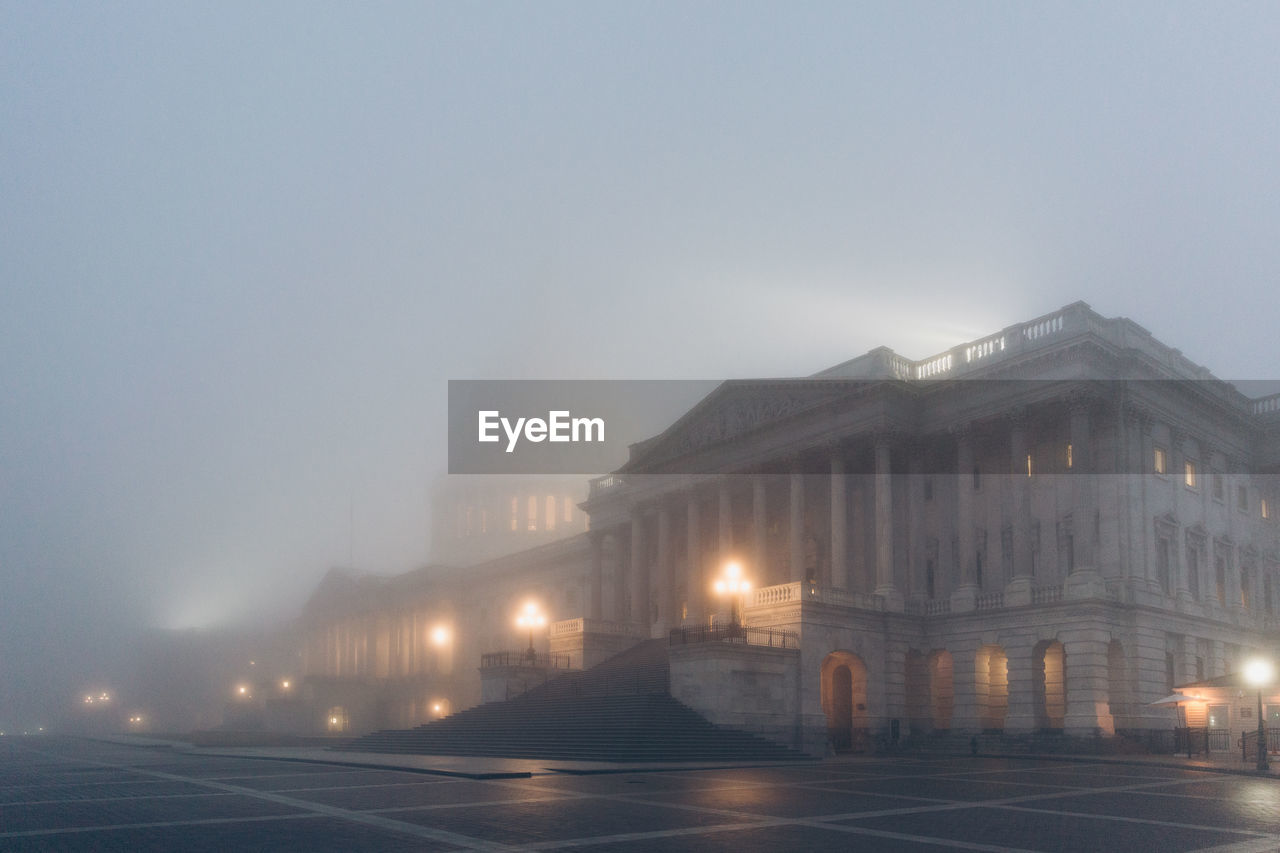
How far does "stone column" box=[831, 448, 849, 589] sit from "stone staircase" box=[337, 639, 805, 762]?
30.1 feet

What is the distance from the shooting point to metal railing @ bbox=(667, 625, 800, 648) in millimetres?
43688

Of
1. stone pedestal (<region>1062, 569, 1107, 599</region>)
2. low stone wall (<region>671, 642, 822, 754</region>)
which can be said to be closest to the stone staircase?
low stone wall (<region>671, 642, 822, 754</region>)

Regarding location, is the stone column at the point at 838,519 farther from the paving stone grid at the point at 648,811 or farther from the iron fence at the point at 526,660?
the paving stone grid at the point at 648,811

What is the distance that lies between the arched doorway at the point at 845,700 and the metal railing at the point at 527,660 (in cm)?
1412

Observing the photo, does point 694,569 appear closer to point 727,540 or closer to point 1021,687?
point 727,540

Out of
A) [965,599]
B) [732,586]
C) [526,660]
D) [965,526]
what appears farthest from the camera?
[526,660]

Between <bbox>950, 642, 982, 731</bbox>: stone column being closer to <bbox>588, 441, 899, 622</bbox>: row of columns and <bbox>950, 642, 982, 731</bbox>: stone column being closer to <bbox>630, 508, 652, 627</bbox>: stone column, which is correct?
<bbox>588, 441, 899, 622</bbox>: row of columns

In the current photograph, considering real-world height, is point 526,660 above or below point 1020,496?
below

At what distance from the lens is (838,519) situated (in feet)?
174

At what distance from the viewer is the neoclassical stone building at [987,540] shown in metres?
44.7

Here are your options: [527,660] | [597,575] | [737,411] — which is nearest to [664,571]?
[597,575]

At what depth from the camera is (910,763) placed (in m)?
38.3

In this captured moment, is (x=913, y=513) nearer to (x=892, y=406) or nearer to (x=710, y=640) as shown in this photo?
(x=892, y=406)

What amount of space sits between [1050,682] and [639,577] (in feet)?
86.5
